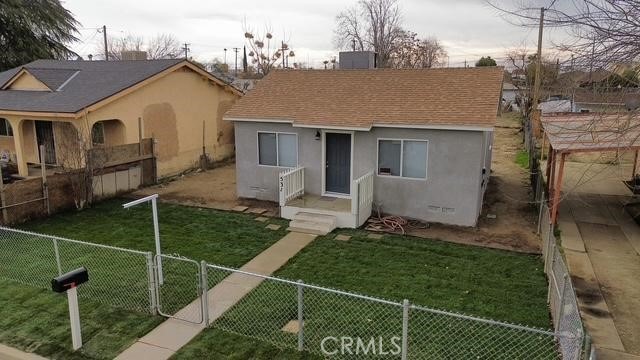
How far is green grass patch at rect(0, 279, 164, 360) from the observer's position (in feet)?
23.8

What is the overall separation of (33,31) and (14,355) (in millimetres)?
28145

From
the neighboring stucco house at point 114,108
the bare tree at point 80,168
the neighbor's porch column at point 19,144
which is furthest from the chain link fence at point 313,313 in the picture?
the neighbor's porch column at point 19,144

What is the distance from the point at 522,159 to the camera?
2323 cm

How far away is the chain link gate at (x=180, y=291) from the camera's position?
8062 millimetres

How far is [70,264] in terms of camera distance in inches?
407

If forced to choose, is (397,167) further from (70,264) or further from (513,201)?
(70,264)

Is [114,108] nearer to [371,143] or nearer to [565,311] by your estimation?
[371,143]

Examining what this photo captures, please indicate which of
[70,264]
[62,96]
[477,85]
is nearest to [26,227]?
[70,264]

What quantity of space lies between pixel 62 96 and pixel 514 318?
16838 millimetres

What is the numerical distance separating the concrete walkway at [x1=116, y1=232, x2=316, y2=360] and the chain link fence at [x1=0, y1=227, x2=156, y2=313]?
2.34 feet

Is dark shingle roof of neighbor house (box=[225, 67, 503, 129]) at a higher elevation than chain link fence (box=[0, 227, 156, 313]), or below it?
higher

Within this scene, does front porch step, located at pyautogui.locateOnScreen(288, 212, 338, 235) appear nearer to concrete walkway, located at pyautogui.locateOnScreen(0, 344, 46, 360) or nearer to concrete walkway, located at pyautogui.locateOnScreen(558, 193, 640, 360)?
concrete walkway, located at pyautogui.locateOnScreen(558, 193, 640, 360)

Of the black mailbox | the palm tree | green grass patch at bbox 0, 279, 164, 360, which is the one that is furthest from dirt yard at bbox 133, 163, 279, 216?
the palm tree

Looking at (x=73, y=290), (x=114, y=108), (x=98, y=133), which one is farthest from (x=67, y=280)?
(x=98, y=133)
